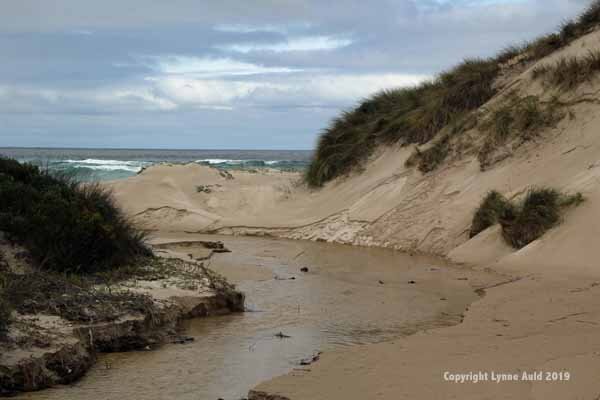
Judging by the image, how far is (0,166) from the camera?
9.28 meters

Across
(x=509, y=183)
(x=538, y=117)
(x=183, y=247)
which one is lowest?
(x=183, y=247)

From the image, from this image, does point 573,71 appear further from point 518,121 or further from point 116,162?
point 116,162

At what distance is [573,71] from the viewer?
14688 mm

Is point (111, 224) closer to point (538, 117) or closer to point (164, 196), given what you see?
point (538, 117)

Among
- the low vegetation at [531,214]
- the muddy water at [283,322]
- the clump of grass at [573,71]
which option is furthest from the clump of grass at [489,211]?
the clump of grass at [573,71]

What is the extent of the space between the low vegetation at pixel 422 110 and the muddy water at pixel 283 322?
4.86 m

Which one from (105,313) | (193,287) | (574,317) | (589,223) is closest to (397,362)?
(574,317)

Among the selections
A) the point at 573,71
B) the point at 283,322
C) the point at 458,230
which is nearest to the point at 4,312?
the point at 283,322

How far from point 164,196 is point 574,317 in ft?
46.3

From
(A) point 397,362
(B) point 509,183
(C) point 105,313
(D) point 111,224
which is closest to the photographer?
(A) point 397,362

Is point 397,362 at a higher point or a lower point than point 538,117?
lower

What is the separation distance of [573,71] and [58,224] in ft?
34.2

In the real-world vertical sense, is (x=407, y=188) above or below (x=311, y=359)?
above

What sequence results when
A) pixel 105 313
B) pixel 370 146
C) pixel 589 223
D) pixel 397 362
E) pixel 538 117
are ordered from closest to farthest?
pixel 397 362, pixel 105 313, pixel 589 223, pixel 538 117, pixel 370 146
